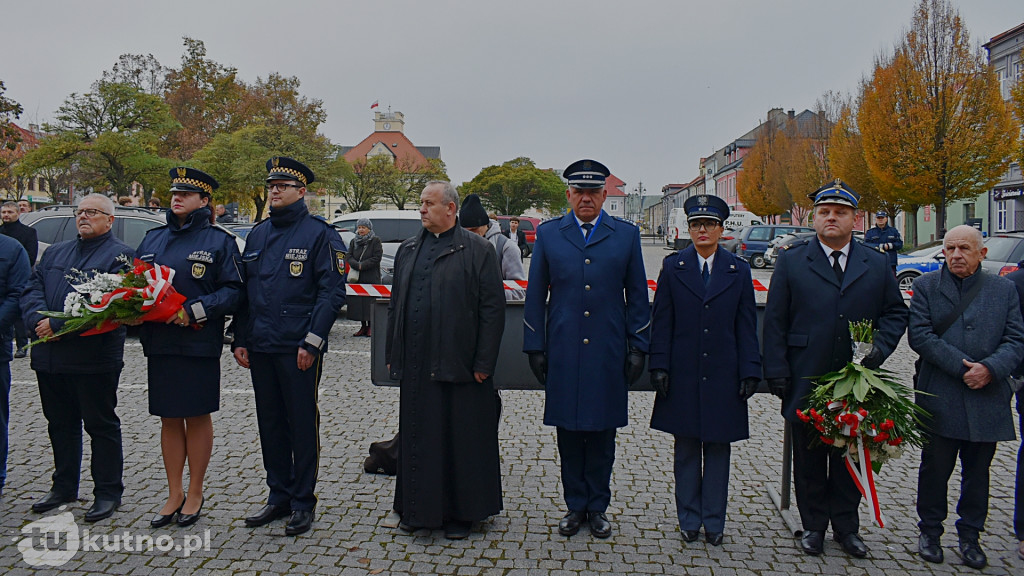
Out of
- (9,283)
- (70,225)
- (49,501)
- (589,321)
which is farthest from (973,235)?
(70,225)

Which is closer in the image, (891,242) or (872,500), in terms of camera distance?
(872,500)

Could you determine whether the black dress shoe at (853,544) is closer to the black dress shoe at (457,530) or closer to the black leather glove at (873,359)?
the black leather glove at (873,359)

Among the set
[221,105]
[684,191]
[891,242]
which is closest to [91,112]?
[221,105]

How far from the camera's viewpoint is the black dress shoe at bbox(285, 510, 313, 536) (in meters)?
4.59

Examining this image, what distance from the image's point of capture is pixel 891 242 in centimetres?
1791

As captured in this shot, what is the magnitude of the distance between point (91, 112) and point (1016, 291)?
125 ft

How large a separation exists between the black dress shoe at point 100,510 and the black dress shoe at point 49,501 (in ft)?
0.74

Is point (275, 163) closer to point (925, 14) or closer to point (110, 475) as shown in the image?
point (110, 475)

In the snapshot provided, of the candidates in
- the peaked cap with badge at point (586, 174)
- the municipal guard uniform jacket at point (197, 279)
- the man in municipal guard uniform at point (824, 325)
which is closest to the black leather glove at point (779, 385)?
the man in municipal guard uniform at point (824, 325)

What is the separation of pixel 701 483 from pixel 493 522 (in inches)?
52.6

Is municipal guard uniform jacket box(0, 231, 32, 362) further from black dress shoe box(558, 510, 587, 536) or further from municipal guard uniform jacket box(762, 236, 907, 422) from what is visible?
municipal guard uniform jacket box(762, 236, 907, 422)

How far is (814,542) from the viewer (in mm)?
4406

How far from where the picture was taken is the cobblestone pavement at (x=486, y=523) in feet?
13.8

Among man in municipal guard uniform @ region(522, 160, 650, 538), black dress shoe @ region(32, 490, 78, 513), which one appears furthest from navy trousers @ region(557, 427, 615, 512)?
black dress shoe @ region(32, 490, 78, 513)
